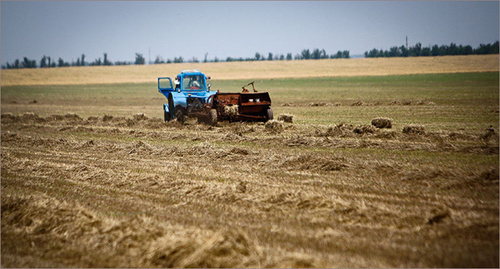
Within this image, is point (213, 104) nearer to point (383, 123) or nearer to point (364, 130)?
point (364, 130)

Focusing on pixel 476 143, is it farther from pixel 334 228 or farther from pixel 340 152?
pixel 334 228

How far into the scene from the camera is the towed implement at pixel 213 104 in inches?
579

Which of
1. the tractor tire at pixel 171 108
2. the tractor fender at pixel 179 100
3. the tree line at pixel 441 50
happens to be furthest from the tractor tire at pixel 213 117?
the tree line at pixel 441 50

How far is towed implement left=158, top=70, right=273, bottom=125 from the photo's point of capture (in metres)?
14.7

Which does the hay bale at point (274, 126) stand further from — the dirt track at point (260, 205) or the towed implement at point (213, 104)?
the dirt track at point (260, 205)

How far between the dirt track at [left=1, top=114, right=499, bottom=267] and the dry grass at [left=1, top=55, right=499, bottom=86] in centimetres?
6594

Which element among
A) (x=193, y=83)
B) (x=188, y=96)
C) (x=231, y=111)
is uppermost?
(x=193, y=83)

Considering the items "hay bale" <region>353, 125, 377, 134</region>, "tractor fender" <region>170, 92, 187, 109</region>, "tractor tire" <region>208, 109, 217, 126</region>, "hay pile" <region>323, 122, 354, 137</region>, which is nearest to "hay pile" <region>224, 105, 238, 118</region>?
"tractor tire" <region>208, 109, 217, 126</region>

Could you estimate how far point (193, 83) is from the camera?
1686 cm

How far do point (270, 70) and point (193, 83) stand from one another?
7185 cm

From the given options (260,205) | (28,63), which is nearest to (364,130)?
(260,205)

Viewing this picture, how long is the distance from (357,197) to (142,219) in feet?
10.1

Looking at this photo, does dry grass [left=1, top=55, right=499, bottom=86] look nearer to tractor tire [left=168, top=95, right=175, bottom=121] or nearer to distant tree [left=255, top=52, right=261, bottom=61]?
distant tree [left=255, top=52, right=261, bottom=61]

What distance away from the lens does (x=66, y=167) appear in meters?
8.55
